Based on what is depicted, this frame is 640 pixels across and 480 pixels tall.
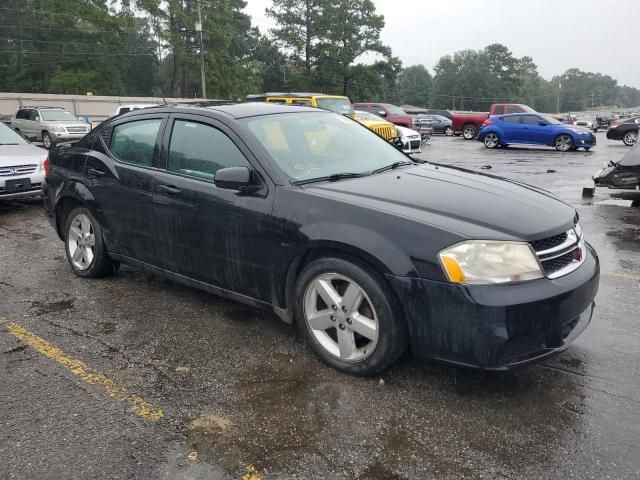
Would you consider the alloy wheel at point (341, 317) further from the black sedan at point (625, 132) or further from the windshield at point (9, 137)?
the black sedan at point (625, 132)

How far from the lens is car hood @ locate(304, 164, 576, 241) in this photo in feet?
10.0

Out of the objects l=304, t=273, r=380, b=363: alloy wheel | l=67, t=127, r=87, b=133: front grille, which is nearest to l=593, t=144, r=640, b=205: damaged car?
l=304, t=273, r=380, b=363: alloy wheel

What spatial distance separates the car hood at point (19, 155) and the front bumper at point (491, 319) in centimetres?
770

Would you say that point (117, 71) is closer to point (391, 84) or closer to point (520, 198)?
point (391, 84)

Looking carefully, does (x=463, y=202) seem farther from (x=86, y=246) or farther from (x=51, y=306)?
(x=86, y=246)

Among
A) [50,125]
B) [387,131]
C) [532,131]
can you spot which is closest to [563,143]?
[532,131]

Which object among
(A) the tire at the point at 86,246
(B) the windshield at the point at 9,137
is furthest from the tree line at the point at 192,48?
(A) the tire at the point at 86,246

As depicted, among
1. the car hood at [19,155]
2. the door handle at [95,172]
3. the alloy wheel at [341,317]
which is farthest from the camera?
the car hood at [19,155]

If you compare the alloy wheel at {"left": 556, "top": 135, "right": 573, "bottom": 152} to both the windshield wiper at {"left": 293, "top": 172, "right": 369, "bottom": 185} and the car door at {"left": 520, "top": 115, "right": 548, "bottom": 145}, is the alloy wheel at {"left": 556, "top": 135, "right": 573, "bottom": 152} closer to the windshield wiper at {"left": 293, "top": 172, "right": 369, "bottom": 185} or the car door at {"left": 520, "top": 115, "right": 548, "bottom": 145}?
the car door at {"left": 520, "top": 115, "right": 548, "bottom": 145}

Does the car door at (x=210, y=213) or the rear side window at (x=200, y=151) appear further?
the rear side window at (x=200, y=151)

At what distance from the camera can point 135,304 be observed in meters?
4.62

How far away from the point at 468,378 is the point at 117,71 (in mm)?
74243

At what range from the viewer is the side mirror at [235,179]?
141 inches

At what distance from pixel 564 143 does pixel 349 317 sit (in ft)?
63.5
